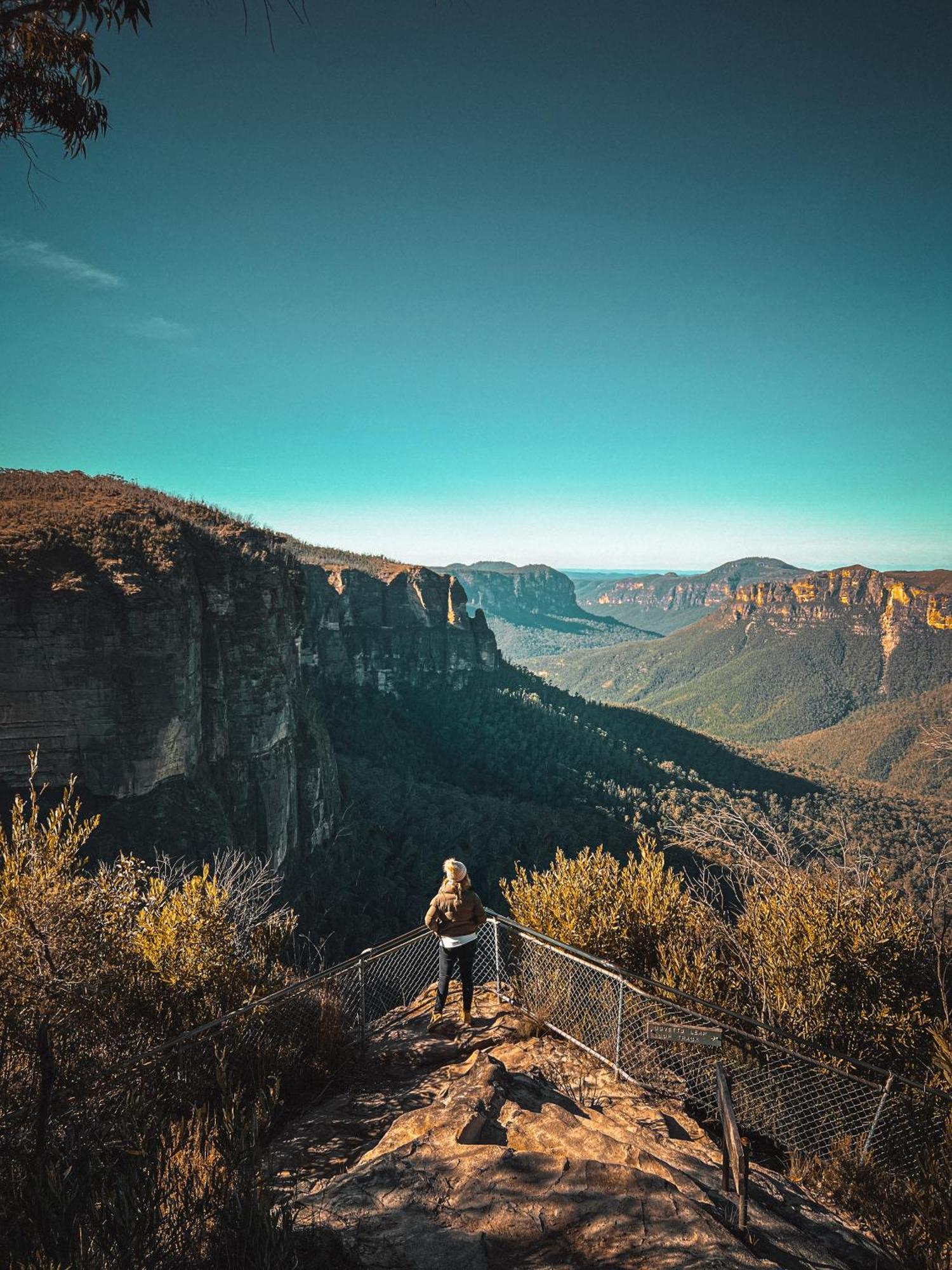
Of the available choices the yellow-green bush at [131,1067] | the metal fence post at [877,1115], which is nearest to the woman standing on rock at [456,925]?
the yellow-green bush at [131,1067]

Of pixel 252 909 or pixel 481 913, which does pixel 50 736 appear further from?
pixel 481 913

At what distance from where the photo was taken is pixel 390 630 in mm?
65875

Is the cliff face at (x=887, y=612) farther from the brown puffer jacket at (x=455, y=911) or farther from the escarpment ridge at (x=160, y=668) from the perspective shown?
the brown puffer jacket at (x=455, y=911)

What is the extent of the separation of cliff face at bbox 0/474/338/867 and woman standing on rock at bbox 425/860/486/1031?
54.3 ft

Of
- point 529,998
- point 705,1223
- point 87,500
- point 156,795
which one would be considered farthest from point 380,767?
point 705,1223

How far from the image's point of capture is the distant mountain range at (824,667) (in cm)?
11706

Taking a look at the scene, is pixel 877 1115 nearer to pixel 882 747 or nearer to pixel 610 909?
pixel 610 909

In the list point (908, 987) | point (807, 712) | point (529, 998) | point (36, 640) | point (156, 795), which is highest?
point (36, 640)

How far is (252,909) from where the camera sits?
36.1 feet

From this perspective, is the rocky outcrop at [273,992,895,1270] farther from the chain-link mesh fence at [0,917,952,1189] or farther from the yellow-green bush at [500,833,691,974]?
the yellow-green bush at [500,833,691,974]

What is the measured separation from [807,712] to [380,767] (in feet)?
444

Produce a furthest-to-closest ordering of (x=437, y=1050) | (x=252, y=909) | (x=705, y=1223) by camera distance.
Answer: (x=252, y=909), (x=437, y=1050), (x=705, y=1223)

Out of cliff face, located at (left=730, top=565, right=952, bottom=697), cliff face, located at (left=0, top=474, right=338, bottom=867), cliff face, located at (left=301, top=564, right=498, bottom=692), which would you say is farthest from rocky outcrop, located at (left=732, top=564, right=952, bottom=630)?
cliff face, located at (left=0, top=474, right=338, bottom=867)

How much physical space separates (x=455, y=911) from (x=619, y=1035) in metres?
2.02
